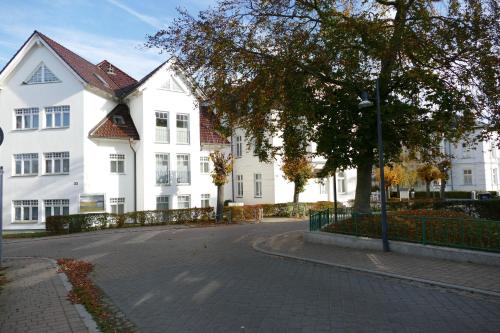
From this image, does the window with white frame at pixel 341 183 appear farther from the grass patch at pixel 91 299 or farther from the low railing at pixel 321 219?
the grass patch at pixel 91 299

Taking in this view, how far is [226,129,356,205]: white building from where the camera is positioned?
34.2 metres

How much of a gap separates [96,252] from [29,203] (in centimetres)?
1441

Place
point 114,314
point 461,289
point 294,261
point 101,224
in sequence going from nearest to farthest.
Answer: point 114,314 < point 461,289 < point 294,261 < point 101,224

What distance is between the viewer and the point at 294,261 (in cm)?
1201

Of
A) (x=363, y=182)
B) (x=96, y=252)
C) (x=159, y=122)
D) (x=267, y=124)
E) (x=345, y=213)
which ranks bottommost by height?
(x=96, y=252)

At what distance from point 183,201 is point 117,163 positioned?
16.8 ft

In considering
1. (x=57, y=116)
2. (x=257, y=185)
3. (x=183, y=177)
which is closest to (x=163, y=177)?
(x=183, y=177)

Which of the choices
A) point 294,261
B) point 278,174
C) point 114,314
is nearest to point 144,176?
point 278,174

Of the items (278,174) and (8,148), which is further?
(278,174)

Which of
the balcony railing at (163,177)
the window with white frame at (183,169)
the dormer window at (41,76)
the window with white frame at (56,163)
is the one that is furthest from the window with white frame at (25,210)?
the window with white frame at (183,169)

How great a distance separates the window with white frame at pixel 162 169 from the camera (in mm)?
29672

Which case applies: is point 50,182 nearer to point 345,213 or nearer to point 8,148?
point 8,148

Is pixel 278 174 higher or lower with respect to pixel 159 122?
lower

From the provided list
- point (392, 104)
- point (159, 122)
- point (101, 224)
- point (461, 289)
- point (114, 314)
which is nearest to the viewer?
point (114, 314)
